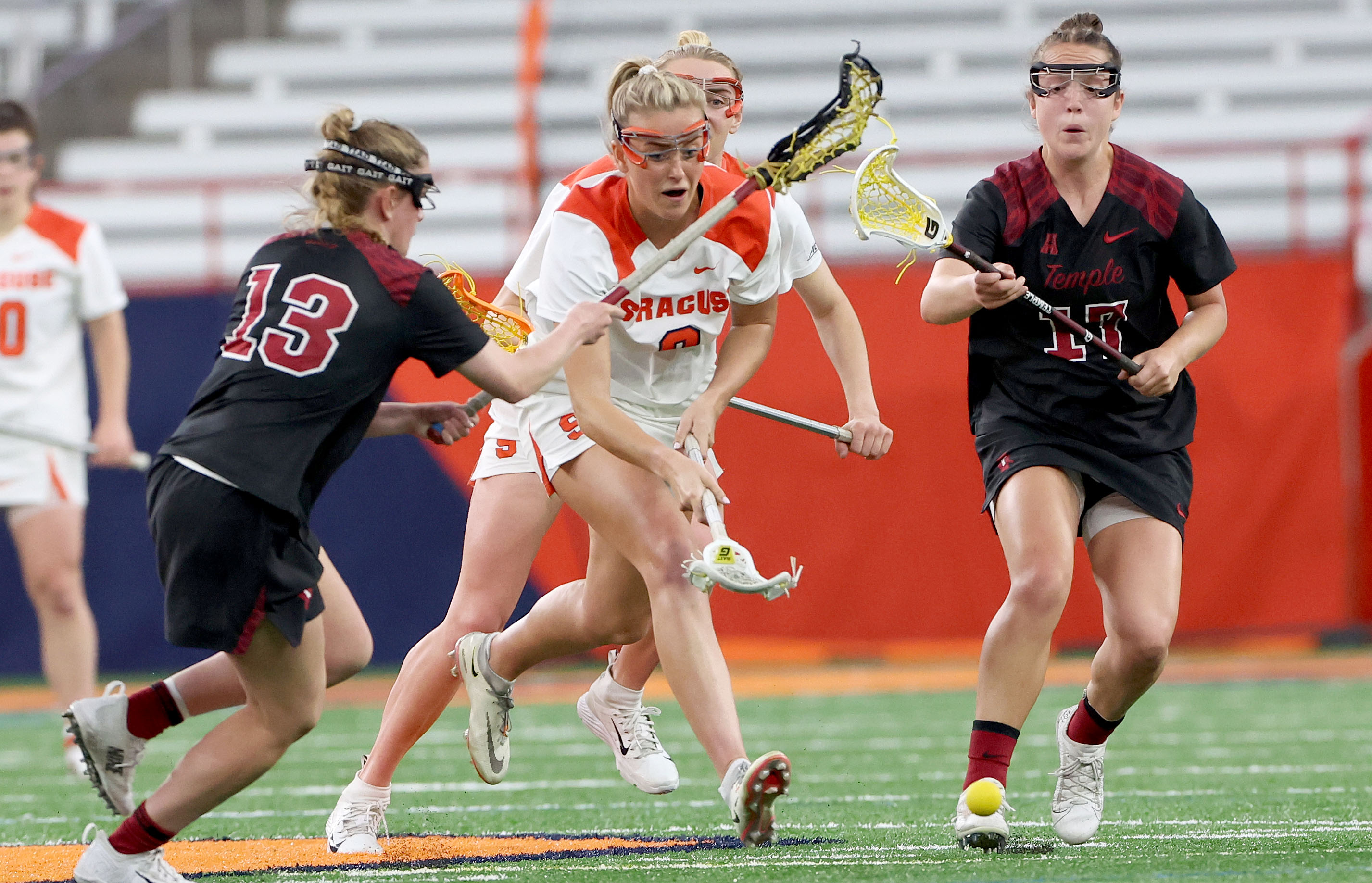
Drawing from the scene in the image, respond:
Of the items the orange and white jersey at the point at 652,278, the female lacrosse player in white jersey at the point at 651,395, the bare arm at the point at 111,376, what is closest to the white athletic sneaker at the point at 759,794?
the female lacrosse player in white jersey at the point at 651,395

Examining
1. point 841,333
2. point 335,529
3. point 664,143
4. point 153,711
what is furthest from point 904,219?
point 335,529

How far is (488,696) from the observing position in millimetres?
4641

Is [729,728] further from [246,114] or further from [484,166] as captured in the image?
[246,114]

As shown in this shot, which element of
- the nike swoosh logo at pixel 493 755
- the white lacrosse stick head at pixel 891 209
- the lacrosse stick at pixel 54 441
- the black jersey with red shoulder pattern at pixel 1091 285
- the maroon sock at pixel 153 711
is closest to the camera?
the maroon sock at pixel 153 711

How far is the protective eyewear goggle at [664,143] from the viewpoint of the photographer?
3.85 metres

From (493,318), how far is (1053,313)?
148cm

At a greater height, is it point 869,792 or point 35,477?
point 35,477

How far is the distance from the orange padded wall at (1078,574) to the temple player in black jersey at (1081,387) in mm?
5670

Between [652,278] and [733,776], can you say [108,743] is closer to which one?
[733,776]

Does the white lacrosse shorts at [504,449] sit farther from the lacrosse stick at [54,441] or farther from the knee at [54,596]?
the knee at [54,596]

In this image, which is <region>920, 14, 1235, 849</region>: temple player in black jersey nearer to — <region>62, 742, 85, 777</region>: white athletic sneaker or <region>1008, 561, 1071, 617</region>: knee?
<region>1008, 561, 1071, 617</region>: knee

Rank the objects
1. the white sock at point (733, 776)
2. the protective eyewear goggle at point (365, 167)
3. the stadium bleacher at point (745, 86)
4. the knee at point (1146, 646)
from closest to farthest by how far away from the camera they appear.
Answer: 1. the white sock at point (733, 776)
2. the protective eyewear goggle at point (365, 167)
3. the knee at point (1146, 646)
4. the stadium bleacher at point (745, 86)

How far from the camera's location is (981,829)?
3.97 m

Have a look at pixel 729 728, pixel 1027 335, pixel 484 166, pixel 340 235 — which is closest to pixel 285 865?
pixel 729 728
